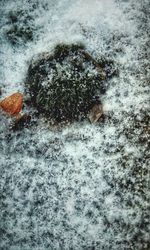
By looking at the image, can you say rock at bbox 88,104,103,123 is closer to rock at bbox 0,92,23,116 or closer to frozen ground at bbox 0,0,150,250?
frozen ground at bbox 0,0,150,250

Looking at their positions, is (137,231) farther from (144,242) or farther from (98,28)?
(98,28)

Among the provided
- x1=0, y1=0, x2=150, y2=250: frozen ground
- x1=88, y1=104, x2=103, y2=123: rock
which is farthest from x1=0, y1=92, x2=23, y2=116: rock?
x1=88, y1=104, x2=103, y2=123: rock

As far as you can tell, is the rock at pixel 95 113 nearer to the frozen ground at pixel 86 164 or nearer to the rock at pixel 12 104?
the frozen ground at pixel 86 164

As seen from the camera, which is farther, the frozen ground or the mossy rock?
the mossy rock

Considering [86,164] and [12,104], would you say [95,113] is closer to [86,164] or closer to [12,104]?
[86,164]

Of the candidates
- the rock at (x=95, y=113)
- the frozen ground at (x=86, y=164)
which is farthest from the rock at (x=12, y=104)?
the rock at (x=95, y=113)

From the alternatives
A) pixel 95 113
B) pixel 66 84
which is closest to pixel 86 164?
pixel 95 113
